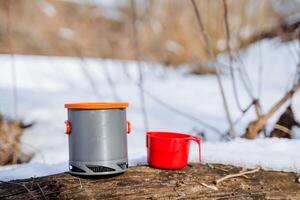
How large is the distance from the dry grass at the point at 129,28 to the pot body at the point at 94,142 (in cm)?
257

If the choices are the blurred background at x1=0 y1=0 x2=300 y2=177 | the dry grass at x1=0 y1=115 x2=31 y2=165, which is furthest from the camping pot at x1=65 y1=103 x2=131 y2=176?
the dry grass at x1=0 y1=115 x2=31 y2=165

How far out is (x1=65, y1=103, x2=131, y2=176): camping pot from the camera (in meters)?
1.23

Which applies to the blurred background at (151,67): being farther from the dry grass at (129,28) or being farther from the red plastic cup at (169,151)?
the red plastic cup at (169,151)

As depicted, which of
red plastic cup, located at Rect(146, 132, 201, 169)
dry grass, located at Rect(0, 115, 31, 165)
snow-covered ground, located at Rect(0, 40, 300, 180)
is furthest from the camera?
dry grass, located at Rect(0, 115, 31, 165)

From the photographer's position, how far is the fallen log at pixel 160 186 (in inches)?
46.1

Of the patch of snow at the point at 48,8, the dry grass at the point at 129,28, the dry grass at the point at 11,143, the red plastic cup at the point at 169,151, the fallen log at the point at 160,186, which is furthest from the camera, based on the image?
the patch of snow at the point at 48,8

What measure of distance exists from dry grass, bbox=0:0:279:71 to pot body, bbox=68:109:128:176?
2572 millimetres

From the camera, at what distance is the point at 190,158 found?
4.86 feet

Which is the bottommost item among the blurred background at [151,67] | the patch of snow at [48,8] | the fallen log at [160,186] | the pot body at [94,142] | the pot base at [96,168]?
the fallen log at [160,186]

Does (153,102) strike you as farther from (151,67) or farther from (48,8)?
(48,8)

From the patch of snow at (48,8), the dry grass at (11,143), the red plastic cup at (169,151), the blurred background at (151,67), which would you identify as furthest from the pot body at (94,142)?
the patch of snow at (48,8)

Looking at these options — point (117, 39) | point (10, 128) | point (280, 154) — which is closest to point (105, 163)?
point (280, 154)

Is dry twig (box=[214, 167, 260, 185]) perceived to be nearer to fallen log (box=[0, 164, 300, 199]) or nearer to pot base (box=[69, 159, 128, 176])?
fallen log (box=[0, 164, 300, 199])

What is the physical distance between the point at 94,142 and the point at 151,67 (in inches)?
187
